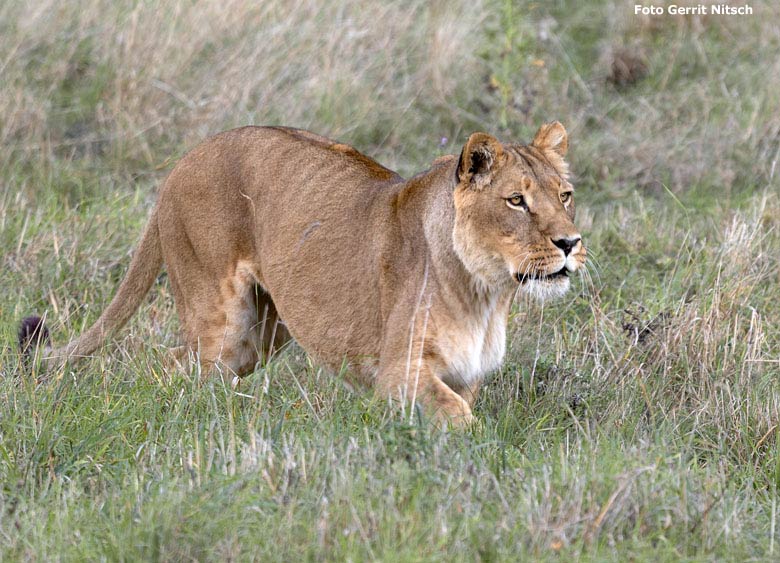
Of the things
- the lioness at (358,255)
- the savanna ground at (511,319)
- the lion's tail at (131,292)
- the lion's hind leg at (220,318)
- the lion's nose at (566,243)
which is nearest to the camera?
the savanna ground at (511,319)

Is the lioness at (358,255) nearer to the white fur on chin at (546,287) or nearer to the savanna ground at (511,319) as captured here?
the white fur on chin at (546,287)

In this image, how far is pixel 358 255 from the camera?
431cm

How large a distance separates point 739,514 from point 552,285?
868mm

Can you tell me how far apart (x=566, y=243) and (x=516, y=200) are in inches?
8.3

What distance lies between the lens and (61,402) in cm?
395

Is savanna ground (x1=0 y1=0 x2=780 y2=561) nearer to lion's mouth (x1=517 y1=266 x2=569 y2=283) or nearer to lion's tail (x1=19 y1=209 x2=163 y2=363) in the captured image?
lion's tail (x1=19 y1=209 x2=163 y2=363)

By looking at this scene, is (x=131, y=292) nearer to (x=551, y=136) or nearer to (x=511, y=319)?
(x=511, y=319)

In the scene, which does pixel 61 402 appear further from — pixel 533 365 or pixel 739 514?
pixel 739 514

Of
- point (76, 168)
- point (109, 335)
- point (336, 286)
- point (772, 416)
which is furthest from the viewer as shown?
point (76, 168)

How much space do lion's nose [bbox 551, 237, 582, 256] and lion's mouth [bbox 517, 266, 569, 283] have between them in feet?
0.17

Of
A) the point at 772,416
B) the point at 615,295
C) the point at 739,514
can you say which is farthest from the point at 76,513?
the point at 615,295

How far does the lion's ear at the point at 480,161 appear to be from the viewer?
3.89 metres

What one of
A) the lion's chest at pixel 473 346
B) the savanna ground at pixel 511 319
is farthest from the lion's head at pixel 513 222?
the savanna ground at pixel 511 319

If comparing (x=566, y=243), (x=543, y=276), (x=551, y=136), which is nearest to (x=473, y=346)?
(x=543, y=276)
